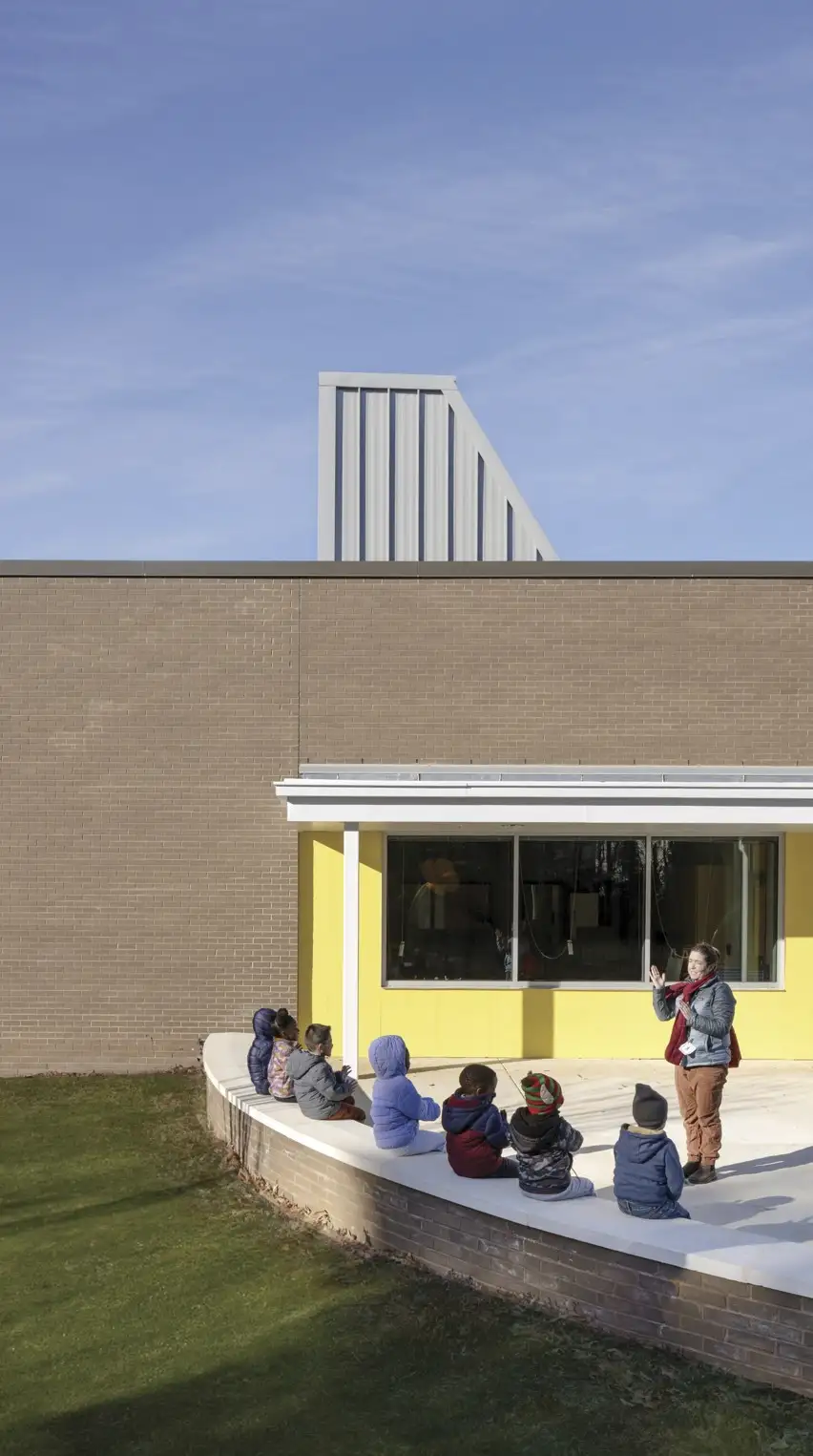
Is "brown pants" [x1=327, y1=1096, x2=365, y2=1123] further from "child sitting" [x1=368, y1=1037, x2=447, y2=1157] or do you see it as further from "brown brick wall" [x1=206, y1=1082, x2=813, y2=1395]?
"child sitting" [x1=368, y1=1037, x2=447, y2=1157]

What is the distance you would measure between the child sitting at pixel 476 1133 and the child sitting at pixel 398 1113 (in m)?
0.46

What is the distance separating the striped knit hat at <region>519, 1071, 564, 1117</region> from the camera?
7457mm

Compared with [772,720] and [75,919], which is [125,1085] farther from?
[772,720]

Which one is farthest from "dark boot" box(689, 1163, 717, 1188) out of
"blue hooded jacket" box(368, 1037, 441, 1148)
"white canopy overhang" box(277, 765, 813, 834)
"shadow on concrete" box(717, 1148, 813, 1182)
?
"white canopy overhang" box(277, 765, 813, 834)

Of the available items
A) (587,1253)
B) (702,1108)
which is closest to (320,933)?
(702,1108)

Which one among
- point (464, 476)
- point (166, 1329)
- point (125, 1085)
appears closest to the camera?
point (166, 1329)

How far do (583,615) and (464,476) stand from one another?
5.86 m

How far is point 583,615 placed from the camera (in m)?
14.8

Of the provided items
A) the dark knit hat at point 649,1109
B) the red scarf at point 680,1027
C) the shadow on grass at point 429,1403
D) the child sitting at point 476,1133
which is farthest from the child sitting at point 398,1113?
the dark knit hat at point 649,1109

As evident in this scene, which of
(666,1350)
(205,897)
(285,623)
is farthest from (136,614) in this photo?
(666,1350)

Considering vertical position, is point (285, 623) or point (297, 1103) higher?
point (285, 623)

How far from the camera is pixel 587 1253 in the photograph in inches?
270

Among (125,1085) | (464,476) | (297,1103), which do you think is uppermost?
(464,476)

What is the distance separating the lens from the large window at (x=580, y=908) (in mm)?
14547
